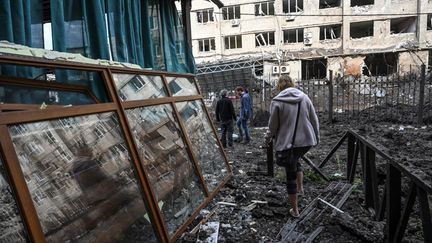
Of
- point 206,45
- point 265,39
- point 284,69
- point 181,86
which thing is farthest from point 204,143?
point 206,45

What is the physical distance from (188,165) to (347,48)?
2798 centimetres

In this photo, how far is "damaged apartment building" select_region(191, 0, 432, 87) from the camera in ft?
91.4

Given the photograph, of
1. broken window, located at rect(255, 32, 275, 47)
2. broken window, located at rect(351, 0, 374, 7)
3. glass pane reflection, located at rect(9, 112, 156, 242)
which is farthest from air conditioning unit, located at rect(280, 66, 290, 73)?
glass pane reflection, located at rect(9, 112, 156, 242)

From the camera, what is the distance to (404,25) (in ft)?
99.8

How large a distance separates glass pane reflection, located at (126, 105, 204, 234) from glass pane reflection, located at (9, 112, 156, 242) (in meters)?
0.35

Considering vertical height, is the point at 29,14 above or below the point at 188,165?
above

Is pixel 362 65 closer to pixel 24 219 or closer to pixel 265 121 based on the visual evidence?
pixel 265 121

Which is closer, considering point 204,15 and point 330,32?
point 330,32

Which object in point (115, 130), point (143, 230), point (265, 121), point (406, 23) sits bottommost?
point (265, 121)

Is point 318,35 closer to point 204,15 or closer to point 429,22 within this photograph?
point 429,22

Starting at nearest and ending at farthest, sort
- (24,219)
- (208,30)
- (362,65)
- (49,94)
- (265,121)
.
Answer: (24,219) < (49,94) < (265,121) < (362,65) < (208,30)

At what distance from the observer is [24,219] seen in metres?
A: 1.81

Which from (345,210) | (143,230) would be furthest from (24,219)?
(345,210)

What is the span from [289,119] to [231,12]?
98.4 feet
